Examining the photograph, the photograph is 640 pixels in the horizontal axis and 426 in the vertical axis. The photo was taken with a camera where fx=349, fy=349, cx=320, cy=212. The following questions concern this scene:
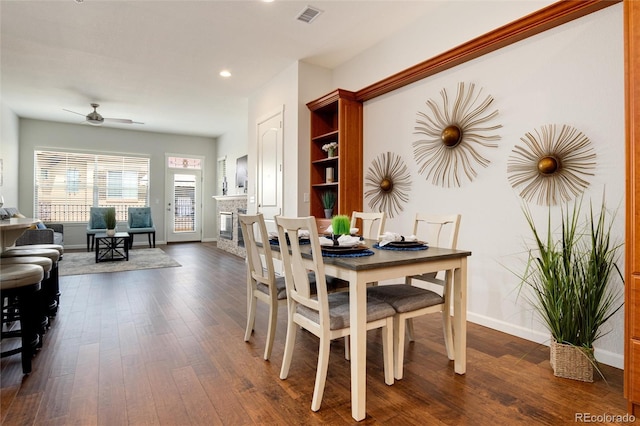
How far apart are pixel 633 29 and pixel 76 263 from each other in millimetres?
7090

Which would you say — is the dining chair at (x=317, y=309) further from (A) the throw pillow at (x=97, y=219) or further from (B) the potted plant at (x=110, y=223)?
(A) the throw pillow at (x=97, y=219)

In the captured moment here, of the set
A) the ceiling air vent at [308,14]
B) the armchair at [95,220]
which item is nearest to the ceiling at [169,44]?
the ceiling air vent at [308,14]

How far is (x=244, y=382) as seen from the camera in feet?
6.40

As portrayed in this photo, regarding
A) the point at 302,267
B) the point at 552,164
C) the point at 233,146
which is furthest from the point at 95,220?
the point at 552,164

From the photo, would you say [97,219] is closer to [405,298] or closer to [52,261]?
[52,261]

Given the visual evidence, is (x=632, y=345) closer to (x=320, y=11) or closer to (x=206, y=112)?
(x=320, y=11)

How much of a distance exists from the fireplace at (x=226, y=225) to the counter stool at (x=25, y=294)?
530cm

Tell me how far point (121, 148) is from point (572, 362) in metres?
9.21

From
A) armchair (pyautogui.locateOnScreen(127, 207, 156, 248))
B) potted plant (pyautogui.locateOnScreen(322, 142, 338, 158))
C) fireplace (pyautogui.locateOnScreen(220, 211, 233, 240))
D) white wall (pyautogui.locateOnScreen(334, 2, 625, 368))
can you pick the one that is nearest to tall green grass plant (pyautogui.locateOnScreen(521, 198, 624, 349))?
white wall (pyautogui.locateOnScreen(334, 2, 625, 368))

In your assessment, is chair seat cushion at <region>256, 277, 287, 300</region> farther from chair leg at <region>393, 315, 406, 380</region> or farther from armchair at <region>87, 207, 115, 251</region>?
armchair at <region>87, 207, 115, 251</region>

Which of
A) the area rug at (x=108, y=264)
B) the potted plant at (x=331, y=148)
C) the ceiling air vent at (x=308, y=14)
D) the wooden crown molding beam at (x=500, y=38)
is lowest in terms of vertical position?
the area rug at (x=108, y=264)

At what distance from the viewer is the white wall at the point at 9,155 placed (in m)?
6.19

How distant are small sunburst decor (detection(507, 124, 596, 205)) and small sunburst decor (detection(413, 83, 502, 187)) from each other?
0.27 meters

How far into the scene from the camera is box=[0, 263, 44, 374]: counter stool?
1.92 meters
